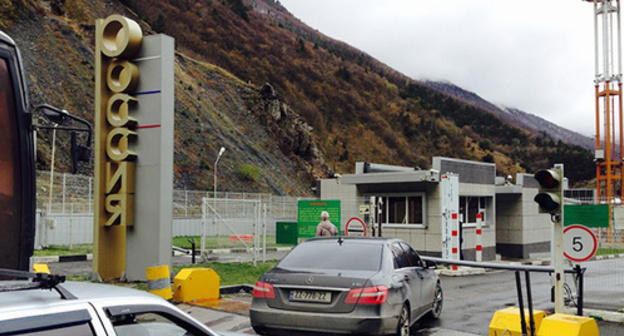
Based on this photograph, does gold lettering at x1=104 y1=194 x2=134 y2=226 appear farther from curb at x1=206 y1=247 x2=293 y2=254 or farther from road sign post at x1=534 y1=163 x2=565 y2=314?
road sign post at x1=534 y1=163 x2=565 y2=314

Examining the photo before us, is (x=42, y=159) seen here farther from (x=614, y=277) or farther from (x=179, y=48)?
(x=179, y=48)

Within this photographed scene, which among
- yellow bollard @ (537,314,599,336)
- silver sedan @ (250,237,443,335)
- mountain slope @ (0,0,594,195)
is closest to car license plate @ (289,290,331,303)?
silver sedan @ (250,237,443,335)

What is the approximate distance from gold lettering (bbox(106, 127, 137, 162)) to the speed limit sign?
9.73 metres

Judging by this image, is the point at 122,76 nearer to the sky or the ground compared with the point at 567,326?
nearer to the sky

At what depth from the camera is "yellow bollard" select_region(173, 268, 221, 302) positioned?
1162cm

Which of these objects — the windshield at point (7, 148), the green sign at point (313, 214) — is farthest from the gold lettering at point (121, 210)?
the windshield at point (7, 148)

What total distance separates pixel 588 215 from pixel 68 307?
32.2ft

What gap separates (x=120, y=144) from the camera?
14844 millimetres

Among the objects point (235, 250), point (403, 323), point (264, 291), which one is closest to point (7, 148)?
point (264, 291)

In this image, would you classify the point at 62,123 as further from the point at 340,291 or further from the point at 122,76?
the point at 122,76

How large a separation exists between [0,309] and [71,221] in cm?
2592

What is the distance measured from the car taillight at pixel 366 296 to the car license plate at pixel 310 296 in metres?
0.27

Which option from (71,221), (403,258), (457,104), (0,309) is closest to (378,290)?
(403,258)

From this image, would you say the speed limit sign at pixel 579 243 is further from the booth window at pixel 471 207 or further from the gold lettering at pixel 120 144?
the booth window at pixel 471 207
